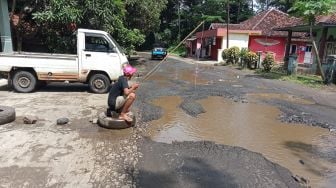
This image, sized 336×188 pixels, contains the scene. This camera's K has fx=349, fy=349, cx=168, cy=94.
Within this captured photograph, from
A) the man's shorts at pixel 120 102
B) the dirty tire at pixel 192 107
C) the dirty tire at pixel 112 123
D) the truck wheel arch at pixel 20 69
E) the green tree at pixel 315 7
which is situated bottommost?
the dirty tire at pixel 192 107

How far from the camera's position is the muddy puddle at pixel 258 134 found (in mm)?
5961

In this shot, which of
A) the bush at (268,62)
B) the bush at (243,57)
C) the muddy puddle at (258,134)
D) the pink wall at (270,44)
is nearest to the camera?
the muddy puddle at (258,134)

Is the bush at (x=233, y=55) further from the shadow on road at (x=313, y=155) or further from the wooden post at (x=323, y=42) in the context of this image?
the shadow on road at (x=313, y=155)

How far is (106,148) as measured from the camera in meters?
6.09

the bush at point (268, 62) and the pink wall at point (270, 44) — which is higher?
the pink wall at point (270, 44)

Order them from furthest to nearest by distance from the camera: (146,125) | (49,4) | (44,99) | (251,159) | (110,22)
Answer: (110,22) < (49,4) < (44,99) < (146,125) < (251,159)

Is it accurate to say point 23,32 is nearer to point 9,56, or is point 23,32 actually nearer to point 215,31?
point 9,56

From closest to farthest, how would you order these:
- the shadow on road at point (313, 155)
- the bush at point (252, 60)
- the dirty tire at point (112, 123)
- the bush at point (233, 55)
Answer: the shadow on road at point (313, 155), the dirty tire at point (112, 123), the bush at point (252, 60), the bush at point (233, 55)

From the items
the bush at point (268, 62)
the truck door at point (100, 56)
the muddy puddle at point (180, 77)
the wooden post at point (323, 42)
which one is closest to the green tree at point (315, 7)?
the wooden post at point (323, 42)

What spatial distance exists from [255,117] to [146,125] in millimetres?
3231

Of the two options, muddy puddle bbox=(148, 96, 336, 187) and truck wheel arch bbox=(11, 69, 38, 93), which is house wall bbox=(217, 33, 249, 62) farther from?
truck wheel arch bbox=(11, 69, 38, 93)

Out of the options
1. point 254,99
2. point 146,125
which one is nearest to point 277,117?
point 254,99

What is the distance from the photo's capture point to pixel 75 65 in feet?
37.1

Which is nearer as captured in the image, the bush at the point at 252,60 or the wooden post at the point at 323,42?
the wooden post at the point at 323,42
